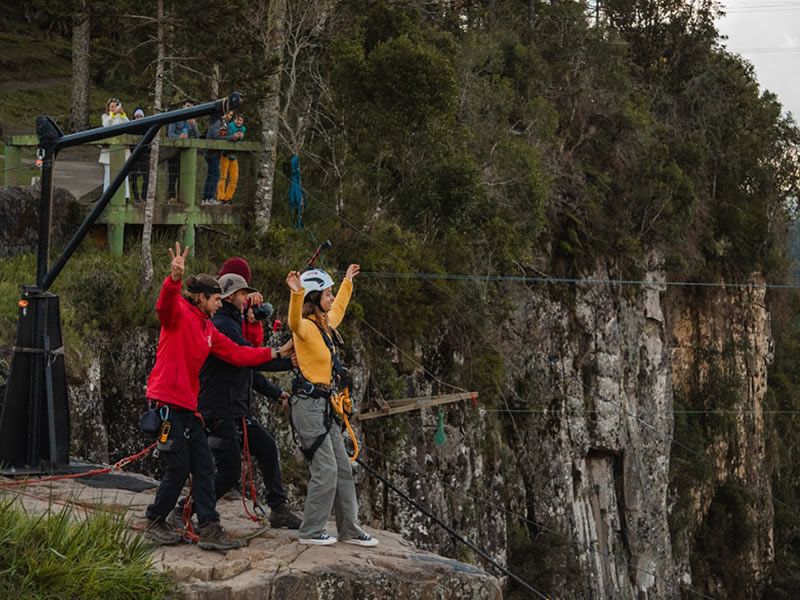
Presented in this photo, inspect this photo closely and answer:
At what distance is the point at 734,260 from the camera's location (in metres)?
37.1

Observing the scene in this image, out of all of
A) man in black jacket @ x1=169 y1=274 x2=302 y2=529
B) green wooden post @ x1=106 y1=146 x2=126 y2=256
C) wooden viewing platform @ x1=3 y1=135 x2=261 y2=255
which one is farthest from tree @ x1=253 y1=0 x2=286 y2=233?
man in black jacket @ x1=169 y1=274 x2=302 y2=529

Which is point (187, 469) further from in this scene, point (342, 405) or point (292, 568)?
point (342, 405)

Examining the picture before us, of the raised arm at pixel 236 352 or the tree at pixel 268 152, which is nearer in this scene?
the raised arm at pixel 236 352

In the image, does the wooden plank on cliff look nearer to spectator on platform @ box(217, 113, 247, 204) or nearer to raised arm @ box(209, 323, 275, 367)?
spectator on platform @ box(217, 113, 247, 204)

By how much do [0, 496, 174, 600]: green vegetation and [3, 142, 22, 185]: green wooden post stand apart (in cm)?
909

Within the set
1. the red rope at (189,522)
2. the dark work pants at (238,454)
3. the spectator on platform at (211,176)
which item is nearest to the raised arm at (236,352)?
the dark work pants at (238,454)

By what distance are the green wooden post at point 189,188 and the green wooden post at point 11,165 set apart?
222 cm

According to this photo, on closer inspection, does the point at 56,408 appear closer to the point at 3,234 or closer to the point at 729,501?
the point at 3,234

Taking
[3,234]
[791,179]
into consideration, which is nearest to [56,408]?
[3,234]

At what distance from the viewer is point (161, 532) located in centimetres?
725

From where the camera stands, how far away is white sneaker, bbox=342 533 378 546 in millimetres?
7793

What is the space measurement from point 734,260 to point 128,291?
2794 centimetres

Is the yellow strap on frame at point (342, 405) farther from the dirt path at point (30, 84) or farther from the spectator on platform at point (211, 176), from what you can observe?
the dirt path at point (30, 84)

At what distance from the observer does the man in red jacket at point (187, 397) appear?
7145mm
